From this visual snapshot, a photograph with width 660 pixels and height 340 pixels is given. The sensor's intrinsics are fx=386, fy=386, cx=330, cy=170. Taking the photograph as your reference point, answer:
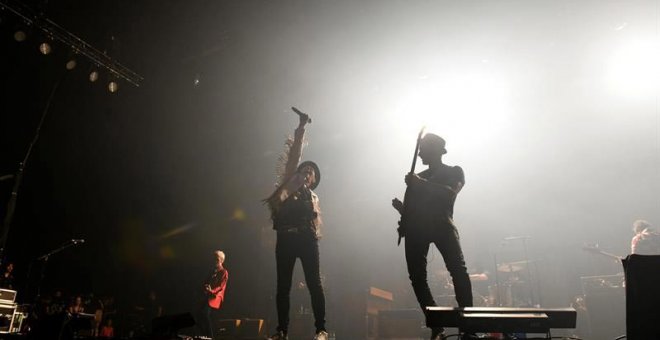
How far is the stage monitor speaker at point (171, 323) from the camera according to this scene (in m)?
3.50

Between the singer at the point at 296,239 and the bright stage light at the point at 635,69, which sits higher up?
the bright stage light at the point at 635,69

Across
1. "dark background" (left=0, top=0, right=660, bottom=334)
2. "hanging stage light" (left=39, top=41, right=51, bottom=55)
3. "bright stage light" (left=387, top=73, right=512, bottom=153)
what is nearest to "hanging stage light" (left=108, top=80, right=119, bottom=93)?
"dark background" (left=0, top=0, right=660, bottom=334)

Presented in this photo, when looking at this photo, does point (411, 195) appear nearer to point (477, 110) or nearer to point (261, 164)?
point (477, 110)

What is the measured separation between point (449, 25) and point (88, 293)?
13204 millimetres

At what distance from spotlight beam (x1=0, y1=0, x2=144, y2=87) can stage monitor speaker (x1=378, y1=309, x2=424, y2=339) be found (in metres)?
8.29

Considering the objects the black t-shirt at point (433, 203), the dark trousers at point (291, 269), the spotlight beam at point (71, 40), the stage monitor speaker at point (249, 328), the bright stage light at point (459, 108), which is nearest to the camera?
the black t-shirt at point (433, 203)

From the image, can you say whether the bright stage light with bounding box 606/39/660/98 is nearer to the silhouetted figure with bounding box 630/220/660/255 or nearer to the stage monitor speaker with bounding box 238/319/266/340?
the silhouetted figure with bounding box 630/220/660/255

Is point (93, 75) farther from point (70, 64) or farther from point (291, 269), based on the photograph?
point (291, 269)

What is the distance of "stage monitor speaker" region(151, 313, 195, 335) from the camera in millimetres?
3504

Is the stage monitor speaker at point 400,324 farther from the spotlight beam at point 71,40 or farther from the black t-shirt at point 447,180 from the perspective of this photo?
the spotlight beam at point 71,40

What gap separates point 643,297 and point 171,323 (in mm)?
3650

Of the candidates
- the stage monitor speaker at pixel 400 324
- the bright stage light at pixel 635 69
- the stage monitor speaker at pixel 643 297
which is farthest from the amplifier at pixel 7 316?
the bright stage light at pixel 635 69

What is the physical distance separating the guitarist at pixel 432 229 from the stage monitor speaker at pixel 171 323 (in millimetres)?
2126

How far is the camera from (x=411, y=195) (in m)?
3.97
